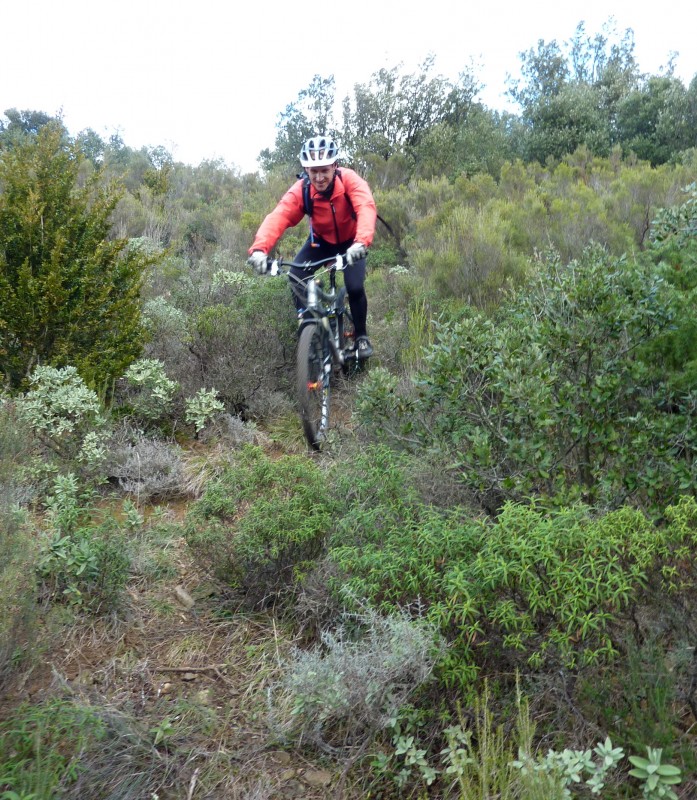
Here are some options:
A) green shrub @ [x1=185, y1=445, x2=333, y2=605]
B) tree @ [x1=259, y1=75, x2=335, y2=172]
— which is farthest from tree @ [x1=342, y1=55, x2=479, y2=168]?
green shrub @ [x1=185, y1=445, x2=333, y2=605]

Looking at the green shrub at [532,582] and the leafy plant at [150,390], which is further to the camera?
the leafy plant at [150,390]

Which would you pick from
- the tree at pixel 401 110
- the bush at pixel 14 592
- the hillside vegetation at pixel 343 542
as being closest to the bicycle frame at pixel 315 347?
the hillside vegetation at pixel 343 542

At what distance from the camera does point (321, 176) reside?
5.53m

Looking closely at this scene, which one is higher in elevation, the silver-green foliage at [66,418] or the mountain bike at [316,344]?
the mountain bike at [316,344]

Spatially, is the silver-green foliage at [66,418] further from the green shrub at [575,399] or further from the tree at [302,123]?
the tree at [302,123]

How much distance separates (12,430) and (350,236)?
325cm

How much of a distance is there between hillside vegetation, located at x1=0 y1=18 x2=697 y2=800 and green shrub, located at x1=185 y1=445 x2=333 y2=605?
1 centimetres

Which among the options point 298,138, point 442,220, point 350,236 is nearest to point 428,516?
point 350,236

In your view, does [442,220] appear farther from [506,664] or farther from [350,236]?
[506,664]

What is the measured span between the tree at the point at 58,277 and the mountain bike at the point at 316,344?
1.50 m

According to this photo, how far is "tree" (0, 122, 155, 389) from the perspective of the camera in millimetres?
5207

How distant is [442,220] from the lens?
1012 cm

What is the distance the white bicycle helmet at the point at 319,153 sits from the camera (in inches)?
210

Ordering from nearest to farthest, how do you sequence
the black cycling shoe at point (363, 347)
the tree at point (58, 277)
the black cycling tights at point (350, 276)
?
the tree at point (58, 277), the black cycling tights at point (350, 276), the black cycling shoe at point (363, 347)
